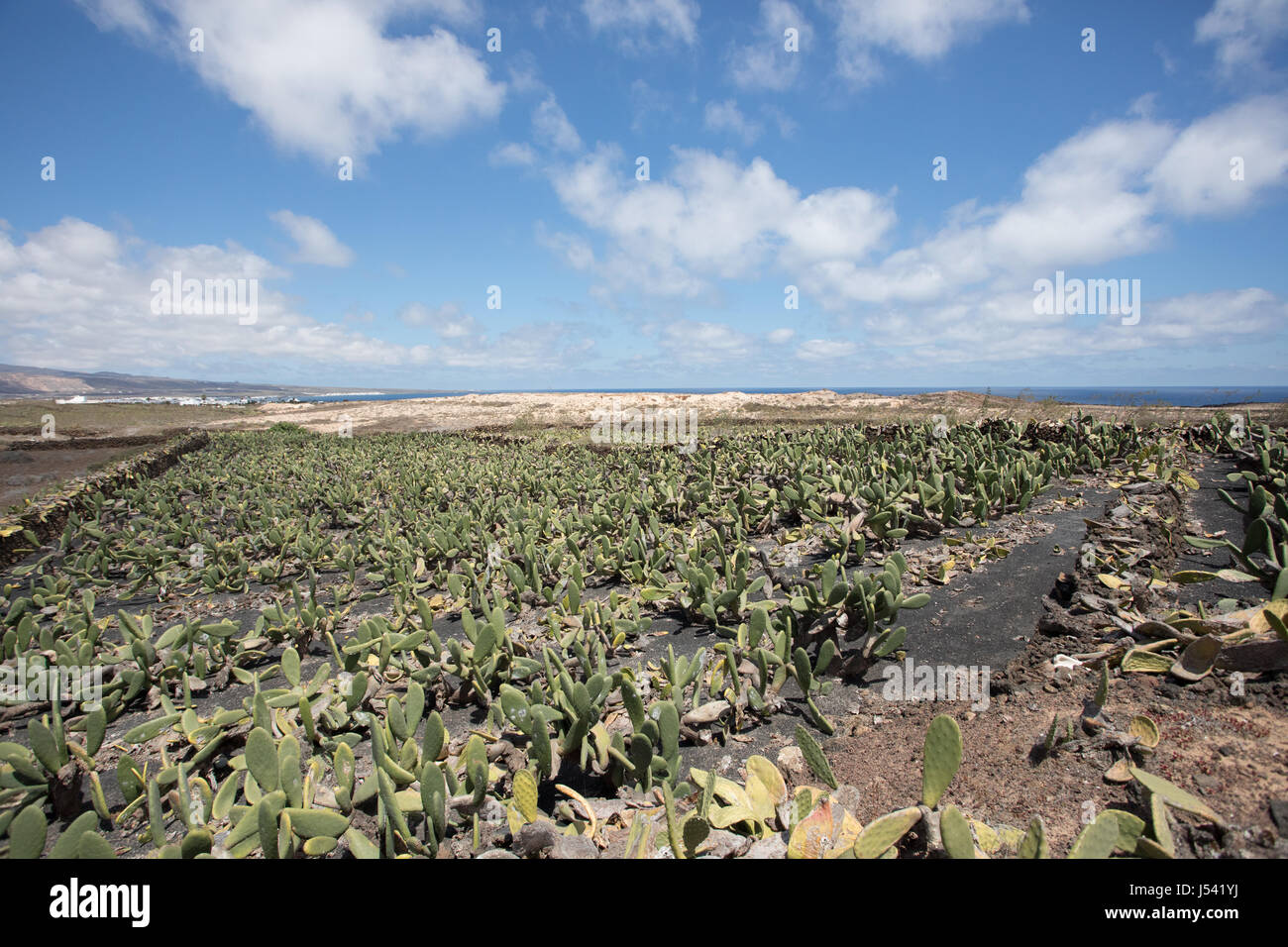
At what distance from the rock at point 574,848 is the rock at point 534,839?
0.8 inches

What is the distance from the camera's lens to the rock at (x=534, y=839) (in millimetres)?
1427

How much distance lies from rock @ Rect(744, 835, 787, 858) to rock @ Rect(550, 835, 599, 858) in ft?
1.27

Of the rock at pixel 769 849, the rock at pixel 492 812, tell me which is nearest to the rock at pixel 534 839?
the rock at pixel 492 812

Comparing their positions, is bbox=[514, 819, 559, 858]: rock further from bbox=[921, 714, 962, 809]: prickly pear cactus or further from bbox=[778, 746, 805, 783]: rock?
bbox=[921, 714, 962, 809]: prickly pear cactus

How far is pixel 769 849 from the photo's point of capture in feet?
4.47

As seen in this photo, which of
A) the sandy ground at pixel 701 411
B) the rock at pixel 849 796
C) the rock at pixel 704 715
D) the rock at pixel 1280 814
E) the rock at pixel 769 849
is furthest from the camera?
the sandy ground at pixel 701 411

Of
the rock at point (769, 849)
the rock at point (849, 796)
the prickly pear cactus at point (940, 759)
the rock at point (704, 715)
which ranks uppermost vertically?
the prickly pear cactus at point (940, 759)

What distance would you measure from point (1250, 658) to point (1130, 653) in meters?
0.26

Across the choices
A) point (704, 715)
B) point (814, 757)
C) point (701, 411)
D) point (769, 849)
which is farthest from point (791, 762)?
point (701, 411)

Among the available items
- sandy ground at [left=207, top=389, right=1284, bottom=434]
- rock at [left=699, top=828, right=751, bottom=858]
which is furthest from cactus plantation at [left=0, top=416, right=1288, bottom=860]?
sandy ground at [left=207, top=389, right=1284, bottom=434]

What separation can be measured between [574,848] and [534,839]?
0.10 metres

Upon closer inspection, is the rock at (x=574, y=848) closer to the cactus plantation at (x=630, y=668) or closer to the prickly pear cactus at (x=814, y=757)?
the cactus plantation at (x=630, y=668)

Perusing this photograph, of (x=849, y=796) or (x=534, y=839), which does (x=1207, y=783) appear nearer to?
(x=849, y=796)
